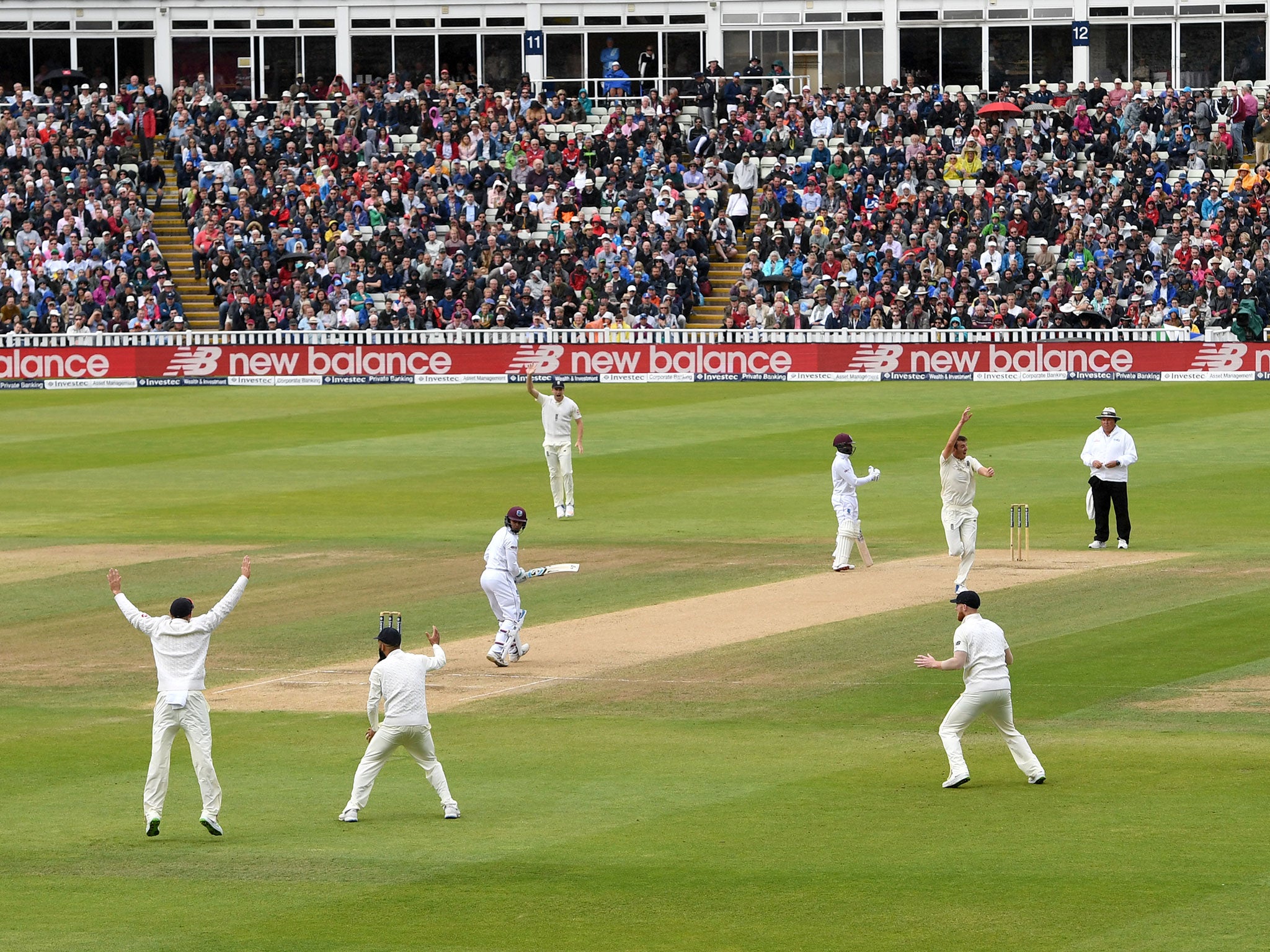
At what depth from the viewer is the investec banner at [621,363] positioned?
157ft

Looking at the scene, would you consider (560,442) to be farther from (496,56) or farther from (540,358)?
(496,56)

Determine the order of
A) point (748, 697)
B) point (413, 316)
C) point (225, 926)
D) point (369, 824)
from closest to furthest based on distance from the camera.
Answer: point (225, 926) → point (369, 824) → point (748, 697) → point (413, 316)

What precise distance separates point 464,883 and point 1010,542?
16037 mm

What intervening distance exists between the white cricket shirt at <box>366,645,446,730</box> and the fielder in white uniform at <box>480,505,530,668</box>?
5.83 metres

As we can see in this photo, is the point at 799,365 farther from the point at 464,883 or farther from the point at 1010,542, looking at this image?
the point at 464,883

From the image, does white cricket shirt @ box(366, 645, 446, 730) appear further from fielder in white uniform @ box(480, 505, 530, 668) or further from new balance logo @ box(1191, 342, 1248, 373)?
new balance logo @ box(1191, 342, 1248, 373)

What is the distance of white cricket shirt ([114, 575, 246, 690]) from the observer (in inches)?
583

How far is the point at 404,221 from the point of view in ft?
188

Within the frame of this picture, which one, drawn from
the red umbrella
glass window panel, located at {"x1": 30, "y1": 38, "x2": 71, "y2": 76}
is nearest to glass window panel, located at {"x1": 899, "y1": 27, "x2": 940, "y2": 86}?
the red umbrella

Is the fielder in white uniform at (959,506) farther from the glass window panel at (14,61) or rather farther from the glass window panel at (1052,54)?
the glass window panel at (14,61)

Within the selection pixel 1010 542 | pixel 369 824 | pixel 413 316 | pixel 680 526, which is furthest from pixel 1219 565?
pixel 413 316

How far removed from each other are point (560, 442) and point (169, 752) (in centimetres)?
1680

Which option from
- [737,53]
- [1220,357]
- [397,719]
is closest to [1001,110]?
[737,53]

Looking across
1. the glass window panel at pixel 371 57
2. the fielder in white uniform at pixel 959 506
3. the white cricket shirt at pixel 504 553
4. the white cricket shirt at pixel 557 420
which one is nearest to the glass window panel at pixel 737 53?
the glass window panel at pixel 371 57
